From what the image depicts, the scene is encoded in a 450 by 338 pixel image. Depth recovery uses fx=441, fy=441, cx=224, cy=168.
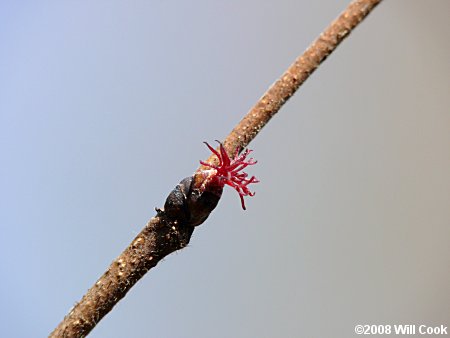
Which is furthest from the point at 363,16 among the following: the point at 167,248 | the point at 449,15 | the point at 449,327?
the point at 449,327

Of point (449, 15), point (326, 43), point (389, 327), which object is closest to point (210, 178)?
point (326, 43)

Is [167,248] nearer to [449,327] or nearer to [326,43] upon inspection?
[326,43]

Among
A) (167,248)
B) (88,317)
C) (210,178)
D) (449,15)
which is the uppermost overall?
(449,15)

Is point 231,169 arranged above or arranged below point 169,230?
above

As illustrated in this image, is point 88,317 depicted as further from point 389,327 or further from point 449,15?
point 449,15

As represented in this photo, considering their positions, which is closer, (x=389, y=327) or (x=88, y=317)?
(x=88, y=317)

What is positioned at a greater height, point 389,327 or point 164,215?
point 389,327
